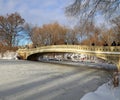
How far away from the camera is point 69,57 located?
6638cm

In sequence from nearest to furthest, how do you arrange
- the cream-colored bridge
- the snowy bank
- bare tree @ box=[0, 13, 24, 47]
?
the cream-colored bridge < the snowy bank < bare tree @ box=[0, 13, 24, 47]

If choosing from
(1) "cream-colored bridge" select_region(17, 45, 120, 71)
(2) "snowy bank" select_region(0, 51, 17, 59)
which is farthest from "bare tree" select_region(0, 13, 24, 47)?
(1) "cream-colored bridge" select_region(17, 45, 120, 71)

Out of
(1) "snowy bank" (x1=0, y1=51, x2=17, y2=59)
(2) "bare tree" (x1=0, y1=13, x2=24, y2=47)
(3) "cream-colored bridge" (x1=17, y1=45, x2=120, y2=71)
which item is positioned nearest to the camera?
(3) "cream-colored bridge" (x1=17, y1=45, x2=120, y2=71)

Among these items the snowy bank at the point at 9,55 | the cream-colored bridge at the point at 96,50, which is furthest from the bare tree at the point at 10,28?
the cream-colored bridge at the point at 96,50

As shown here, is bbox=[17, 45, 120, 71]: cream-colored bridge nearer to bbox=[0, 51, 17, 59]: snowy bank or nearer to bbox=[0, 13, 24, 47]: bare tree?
bbox=[0, 51, 17, 59]: snowy bank

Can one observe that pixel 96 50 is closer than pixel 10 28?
Yes

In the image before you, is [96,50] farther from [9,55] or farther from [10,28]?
[10,28]

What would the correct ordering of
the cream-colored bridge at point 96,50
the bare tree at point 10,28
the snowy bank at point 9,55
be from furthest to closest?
the bare tree at point 10,28 → the snowy bank at point 9,55 → the cream-colored bridge at point 96,50

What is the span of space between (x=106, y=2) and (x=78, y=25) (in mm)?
2158

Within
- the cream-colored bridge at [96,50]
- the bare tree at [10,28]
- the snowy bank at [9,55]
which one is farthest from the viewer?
the bare tree at [10,28]

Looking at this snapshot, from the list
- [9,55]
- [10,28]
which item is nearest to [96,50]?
[9,55]

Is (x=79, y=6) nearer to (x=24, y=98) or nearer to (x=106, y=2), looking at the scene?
(x=106, y=2)

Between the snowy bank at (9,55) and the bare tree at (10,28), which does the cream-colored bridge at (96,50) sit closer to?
the snowy bank at (9,55)

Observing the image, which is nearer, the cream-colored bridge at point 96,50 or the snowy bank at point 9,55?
the cream-colored bridge at point 96,50
